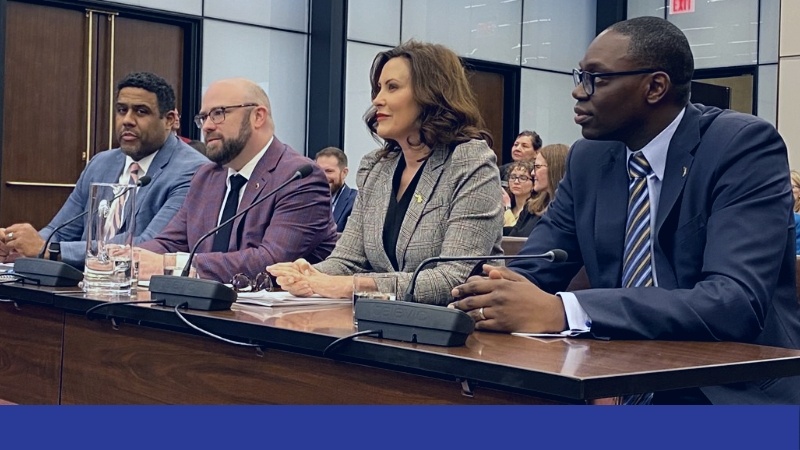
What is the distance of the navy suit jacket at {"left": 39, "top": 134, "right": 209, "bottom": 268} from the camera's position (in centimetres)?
384

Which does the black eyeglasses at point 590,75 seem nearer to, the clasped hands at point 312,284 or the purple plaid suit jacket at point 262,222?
the clasped hands at point 312,284

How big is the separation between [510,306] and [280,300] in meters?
0.67

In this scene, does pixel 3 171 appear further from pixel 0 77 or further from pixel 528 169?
pixel 528 169

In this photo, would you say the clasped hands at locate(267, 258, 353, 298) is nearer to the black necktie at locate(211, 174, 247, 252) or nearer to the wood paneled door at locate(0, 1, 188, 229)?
the black necktie at locate(211, 174, 247, 252)

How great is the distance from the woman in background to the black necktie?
0.48 m

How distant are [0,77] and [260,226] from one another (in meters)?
4.30

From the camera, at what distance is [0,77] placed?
6.79 m

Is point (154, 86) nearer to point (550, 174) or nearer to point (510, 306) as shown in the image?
point (550, 174)

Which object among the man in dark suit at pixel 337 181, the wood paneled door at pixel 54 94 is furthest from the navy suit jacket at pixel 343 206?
the wood paneled door at pixel 54 94

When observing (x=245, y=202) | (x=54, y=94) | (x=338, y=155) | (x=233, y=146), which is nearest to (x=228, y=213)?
(x=245, y=202)

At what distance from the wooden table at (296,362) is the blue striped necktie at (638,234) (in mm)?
289

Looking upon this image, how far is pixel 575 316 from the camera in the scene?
185cm

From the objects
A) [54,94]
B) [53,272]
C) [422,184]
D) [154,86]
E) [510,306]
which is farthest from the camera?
[54,94]

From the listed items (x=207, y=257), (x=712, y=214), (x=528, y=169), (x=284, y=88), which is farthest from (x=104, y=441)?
(x=284, y=88)
